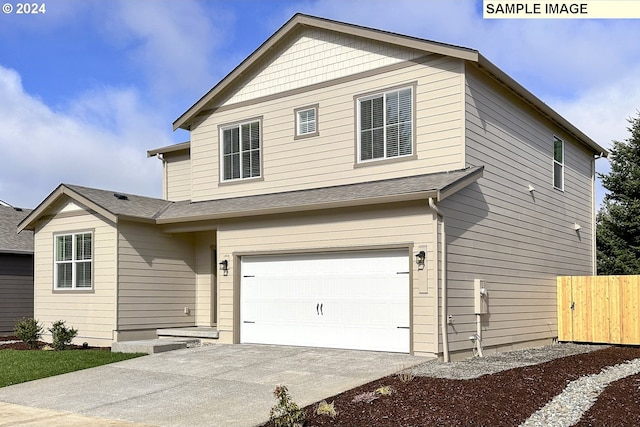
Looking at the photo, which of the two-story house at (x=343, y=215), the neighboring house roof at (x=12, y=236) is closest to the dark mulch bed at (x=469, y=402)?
the two-story house at (x=343, y=215)

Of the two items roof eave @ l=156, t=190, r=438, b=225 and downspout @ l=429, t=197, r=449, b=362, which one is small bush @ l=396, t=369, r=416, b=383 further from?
roof eave @ l=156, t=190, r=438, b=225

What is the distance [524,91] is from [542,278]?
4727mm

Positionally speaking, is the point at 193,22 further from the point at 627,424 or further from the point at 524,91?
the point at 627,424

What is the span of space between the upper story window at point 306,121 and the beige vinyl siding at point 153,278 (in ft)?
15.7

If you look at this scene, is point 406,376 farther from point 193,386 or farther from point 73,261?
point 73,261

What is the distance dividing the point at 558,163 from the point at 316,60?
731 centimetres

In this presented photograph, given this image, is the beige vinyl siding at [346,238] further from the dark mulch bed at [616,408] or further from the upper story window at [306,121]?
the dark mulch bed at [616,408]

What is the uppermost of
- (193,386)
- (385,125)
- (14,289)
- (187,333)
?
(385,125)

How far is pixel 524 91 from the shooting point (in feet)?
47.9

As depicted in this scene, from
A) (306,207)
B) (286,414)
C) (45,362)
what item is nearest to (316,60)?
(306,207)

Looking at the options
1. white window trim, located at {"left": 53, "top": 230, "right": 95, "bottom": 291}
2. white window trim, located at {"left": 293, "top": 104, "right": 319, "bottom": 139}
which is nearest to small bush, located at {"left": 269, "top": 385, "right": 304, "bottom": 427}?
white window trim, located at {"left": 293, "top": 104, "right": 319, "bottom": 139}

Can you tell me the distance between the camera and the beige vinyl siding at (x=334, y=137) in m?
12.8

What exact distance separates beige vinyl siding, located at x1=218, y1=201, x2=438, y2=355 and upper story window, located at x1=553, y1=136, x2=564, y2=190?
683 cm

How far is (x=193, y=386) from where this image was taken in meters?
10.5
